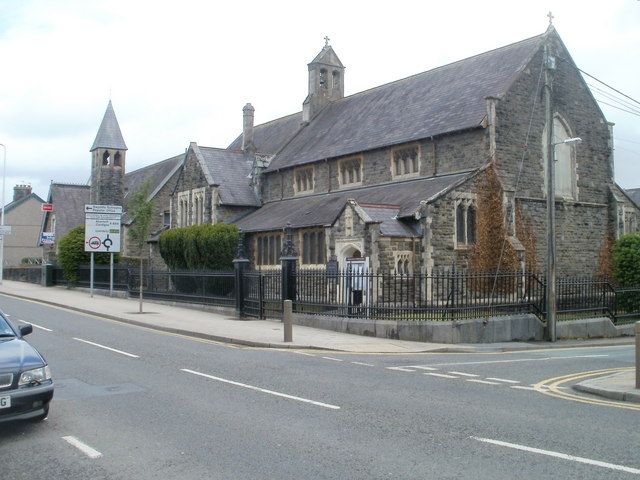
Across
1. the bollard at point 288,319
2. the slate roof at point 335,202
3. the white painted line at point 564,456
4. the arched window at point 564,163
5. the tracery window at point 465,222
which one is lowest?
the white painted line at point 564,456

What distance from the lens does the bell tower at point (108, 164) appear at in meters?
54.8

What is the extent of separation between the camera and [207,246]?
35.6 metres

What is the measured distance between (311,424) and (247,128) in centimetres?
4141

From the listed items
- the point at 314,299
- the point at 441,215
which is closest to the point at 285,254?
the point at 314,299

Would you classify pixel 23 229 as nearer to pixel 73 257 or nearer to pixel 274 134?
pixel 73 257

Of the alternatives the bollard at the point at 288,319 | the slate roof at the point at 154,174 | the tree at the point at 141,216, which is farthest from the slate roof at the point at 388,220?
the slate roof at the point at 154,174

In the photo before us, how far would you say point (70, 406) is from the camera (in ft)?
29.3

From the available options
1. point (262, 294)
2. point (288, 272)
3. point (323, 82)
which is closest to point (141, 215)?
point (323, 82)

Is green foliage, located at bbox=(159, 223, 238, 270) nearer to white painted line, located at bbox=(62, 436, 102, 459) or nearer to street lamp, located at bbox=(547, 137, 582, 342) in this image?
street lamp, located at bbox=(547, 137, 582, 342)

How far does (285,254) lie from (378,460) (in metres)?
15.8

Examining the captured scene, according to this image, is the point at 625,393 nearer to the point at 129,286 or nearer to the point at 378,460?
the point at 378,460

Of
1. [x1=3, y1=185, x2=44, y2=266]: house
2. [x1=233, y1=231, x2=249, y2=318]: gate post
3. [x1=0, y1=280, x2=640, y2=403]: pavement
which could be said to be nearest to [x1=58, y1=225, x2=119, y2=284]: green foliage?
[x1=0, y1=280, x2=640, y2=403]: pavement

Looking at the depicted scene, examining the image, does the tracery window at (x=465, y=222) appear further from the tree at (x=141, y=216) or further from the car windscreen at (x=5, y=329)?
the tree at (x=141, y=216)

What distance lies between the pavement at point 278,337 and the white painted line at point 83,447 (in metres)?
7.50
